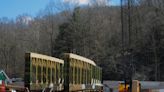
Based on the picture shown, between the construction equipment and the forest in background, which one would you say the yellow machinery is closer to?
the construction equipment

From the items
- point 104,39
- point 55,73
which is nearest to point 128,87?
point 55,73

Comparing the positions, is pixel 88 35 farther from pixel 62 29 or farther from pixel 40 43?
pixel 40 43

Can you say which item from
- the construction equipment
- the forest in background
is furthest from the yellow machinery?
the forest in background

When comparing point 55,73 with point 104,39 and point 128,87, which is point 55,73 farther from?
point 104,39

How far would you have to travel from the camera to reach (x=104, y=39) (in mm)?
101875

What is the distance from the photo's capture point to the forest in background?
8419cm

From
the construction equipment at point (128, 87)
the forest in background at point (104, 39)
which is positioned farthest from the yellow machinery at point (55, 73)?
the forest in background at point (104, 39)

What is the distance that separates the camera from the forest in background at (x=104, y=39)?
84.2 meters

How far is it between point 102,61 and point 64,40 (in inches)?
322

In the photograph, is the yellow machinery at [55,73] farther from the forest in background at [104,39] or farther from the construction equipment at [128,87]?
the forest in background at [104,39]

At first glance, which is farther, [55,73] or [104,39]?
[104,39]

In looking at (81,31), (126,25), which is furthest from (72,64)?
(81,31)

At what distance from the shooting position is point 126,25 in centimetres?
8838

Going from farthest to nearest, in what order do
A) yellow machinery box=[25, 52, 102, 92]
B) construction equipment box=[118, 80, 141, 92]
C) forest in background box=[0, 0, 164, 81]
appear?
forest in background box=[0, 0, 164, 81], yellow machinery box=[25, 52, 102, 92], construction equipment box=[118, 80, 141, 92]
